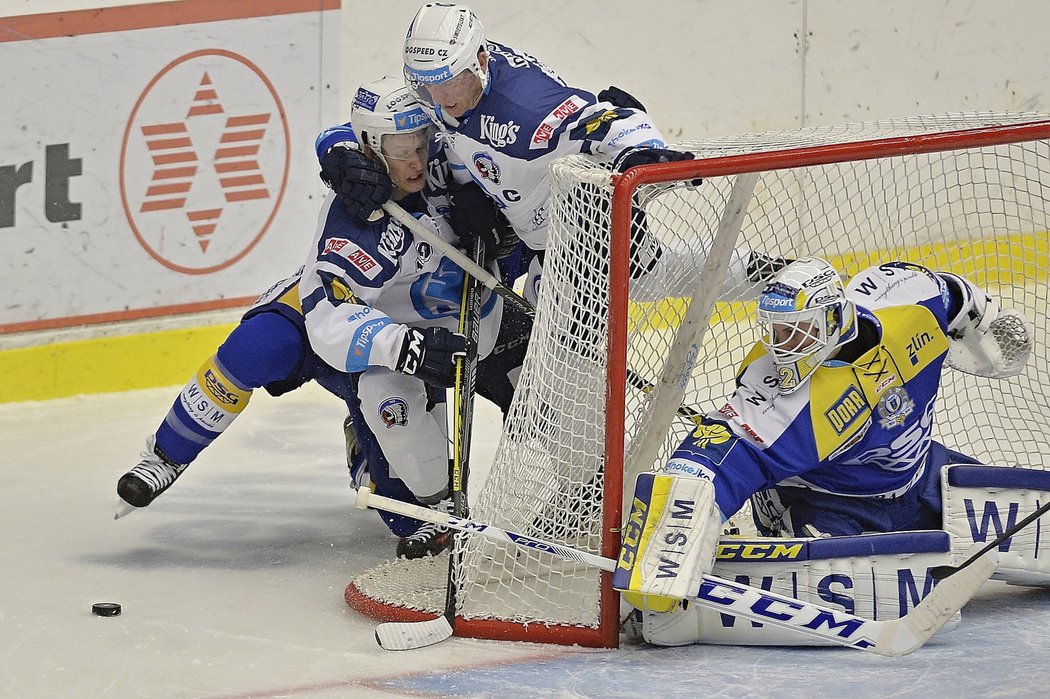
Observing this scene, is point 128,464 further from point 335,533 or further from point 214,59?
point 214,59

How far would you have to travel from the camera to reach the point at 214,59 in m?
4.82

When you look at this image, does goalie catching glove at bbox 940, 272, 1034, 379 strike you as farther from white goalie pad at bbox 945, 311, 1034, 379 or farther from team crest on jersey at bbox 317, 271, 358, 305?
team crest on jersey at bbox 317, 271, 358, 305

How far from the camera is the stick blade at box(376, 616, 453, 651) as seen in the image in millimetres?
2889

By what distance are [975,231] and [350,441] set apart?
1844 mm

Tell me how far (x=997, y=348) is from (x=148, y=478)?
1871mm

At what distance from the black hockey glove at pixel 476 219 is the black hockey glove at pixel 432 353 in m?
0.29

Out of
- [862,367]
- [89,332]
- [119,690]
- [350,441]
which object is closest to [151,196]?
[89,332]

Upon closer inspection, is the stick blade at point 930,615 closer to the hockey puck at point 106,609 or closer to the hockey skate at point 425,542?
the hockey skate at point 425,542

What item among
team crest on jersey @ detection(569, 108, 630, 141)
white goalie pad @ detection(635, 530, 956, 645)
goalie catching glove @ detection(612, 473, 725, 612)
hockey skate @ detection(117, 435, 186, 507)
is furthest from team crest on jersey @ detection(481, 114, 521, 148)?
hockey skate @ detection(117, 435, 186, 507)

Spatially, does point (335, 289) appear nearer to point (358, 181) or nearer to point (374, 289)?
point (374, 289)

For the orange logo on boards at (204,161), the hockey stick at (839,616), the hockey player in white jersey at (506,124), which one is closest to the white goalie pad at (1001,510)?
the hockey stick at (839,616)

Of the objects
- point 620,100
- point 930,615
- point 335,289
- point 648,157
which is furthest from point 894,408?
point 335,289

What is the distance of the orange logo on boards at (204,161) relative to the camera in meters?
4.77

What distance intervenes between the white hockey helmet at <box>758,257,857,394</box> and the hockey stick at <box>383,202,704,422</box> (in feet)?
1.84
